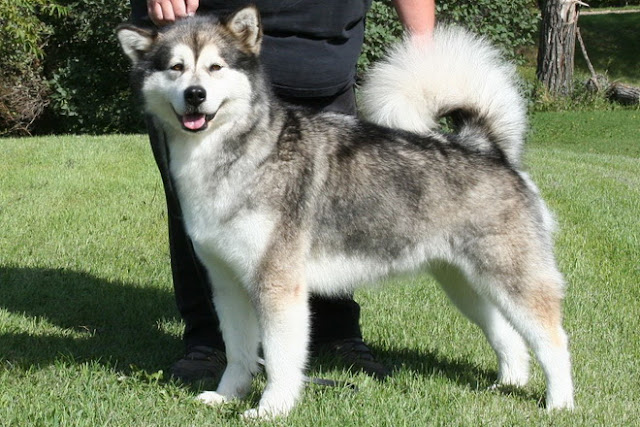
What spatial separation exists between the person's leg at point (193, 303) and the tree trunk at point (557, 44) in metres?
16.5

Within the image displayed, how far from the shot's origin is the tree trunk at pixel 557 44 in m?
19.1

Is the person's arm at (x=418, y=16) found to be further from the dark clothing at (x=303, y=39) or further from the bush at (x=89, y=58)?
the bush at (x=89, y=58)

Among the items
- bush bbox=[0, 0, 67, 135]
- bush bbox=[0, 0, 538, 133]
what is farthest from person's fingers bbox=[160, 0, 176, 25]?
bush bbox=[0, 0, 67, 135]

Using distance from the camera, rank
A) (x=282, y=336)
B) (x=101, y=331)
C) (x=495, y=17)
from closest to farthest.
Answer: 1. (x=282, y=336)
2. (x=101, y=331)
3. (x=495, y=17)

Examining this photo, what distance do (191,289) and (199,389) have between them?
70 cm

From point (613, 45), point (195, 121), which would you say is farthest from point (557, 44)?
point (195, 121)

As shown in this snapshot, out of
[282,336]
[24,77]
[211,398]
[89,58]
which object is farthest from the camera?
[89,58]

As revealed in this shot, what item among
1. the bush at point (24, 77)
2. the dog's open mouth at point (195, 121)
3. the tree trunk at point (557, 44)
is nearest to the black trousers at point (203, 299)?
the dog's open mouth at point (195, 121)

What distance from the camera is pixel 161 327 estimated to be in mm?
4887

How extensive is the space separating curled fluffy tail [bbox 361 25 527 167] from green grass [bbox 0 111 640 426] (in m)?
1.15

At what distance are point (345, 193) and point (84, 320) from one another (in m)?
2.13

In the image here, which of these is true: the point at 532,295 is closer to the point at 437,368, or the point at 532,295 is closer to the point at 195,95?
the point at 437,368

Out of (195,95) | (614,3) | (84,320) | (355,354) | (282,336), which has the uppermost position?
(195,95)

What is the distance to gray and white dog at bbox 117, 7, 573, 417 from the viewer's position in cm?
339
